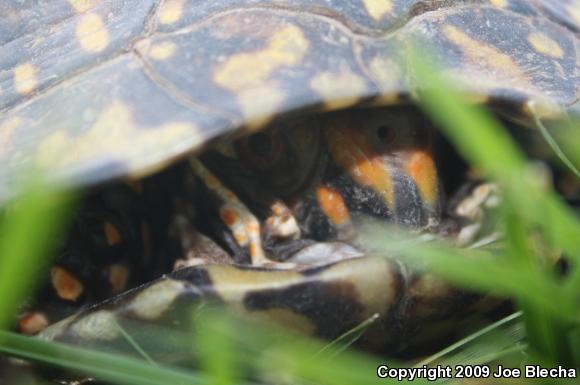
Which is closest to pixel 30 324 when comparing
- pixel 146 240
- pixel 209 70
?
pixel 146 240

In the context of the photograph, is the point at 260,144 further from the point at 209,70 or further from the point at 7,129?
the point at 7,129

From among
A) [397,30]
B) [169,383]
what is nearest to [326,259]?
[397,30]

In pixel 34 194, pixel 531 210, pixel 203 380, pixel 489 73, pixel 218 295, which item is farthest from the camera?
pixel 489 73

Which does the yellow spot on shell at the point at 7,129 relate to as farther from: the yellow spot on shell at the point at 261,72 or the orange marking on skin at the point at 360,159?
the orange marking on skin at the point at 360,159

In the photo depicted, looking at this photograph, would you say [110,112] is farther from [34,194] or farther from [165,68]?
[34,194]

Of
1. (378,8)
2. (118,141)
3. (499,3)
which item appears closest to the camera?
(118,141)

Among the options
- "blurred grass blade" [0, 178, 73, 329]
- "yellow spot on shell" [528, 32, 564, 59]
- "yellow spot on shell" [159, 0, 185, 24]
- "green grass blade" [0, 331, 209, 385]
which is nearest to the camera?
"blurred grass blade" [0, 178, 73, 329]

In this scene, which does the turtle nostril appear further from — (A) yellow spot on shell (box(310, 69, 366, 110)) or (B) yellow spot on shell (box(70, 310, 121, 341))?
(B) yellow spot on shell (box(70, 310, 121, 341))

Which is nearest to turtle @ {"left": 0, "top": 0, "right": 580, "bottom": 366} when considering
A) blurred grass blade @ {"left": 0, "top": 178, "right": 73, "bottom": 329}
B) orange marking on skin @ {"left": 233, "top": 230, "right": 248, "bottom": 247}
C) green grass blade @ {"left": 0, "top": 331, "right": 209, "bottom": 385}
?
orange marking on skin @ {"left": 233, "top": 230, "right": 248, "bottom": 247}
